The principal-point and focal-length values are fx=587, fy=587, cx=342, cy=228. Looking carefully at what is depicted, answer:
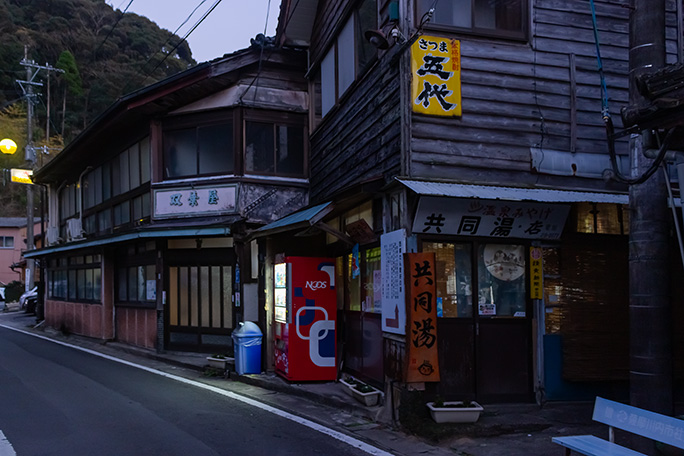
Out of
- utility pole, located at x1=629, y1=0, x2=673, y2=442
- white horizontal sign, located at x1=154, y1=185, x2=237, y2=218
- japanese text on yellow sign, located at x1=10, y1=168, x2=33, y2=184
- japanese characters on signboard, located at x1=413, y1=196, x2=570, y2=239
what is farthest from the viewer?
japanese text on yellow sign, located at x1=10, y1=168, x2=33, y2=184

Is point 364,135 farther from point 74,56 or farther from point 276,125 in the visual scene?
point 74,56

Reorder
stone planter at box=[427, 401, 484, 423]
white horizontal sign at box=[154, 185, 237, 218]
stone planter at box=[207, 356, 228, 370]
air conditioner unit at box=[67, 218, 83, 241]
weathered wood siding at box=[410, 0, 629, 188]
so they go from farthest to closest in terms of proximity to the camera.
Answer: air conditioner unit at box=[67, 218, 83, 241] < white horizontal sign at box=[154, 185, 237, 218] < stone planter at box=[207, 356, 228, 370] < weathered wood siding at box=[410, 0, 629, 188] < stone planter at box=[427, 401, 484, 423]

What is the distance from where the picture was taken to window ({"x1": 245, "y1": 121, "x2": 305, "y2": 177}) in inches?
605

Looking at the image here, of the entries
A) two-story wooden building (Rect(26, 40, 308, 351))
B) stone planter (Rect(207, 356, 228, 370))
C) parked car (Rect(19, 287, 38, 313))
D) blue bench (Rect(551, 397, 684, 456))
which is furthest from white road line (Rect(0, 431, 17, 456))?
parked car (Rect(19, 287, 38, 313))

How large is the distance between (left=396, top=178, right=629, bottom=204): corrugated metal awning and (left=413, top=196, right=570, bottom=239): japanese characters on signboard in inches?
7.6

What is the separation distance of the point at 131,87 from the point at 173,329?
37118 mm

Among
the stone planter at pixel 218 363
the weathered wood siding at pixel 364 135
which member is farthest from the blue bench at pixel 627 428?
the stone planter at pixel 218 363

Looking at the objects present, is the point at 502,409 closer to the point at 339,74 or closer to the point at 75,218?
the point at 339,74

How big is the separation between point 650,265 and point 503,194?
2872 mm

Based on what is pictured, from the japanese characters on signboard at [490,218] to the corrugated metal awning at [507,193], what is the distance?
0.19 meters

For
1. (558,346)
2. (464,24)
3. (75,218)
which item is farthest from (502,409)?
(75,218)

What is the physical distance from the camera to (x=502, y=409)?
8.59 meters

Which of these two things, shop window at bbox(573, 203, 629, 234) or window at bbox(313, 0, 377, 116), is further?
window at bbox(313, 0, 377, 116)

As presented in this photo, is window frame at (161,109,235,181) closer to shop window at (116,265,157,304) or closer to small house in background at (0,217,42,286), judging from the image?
shop window at (116,265,157,304)
